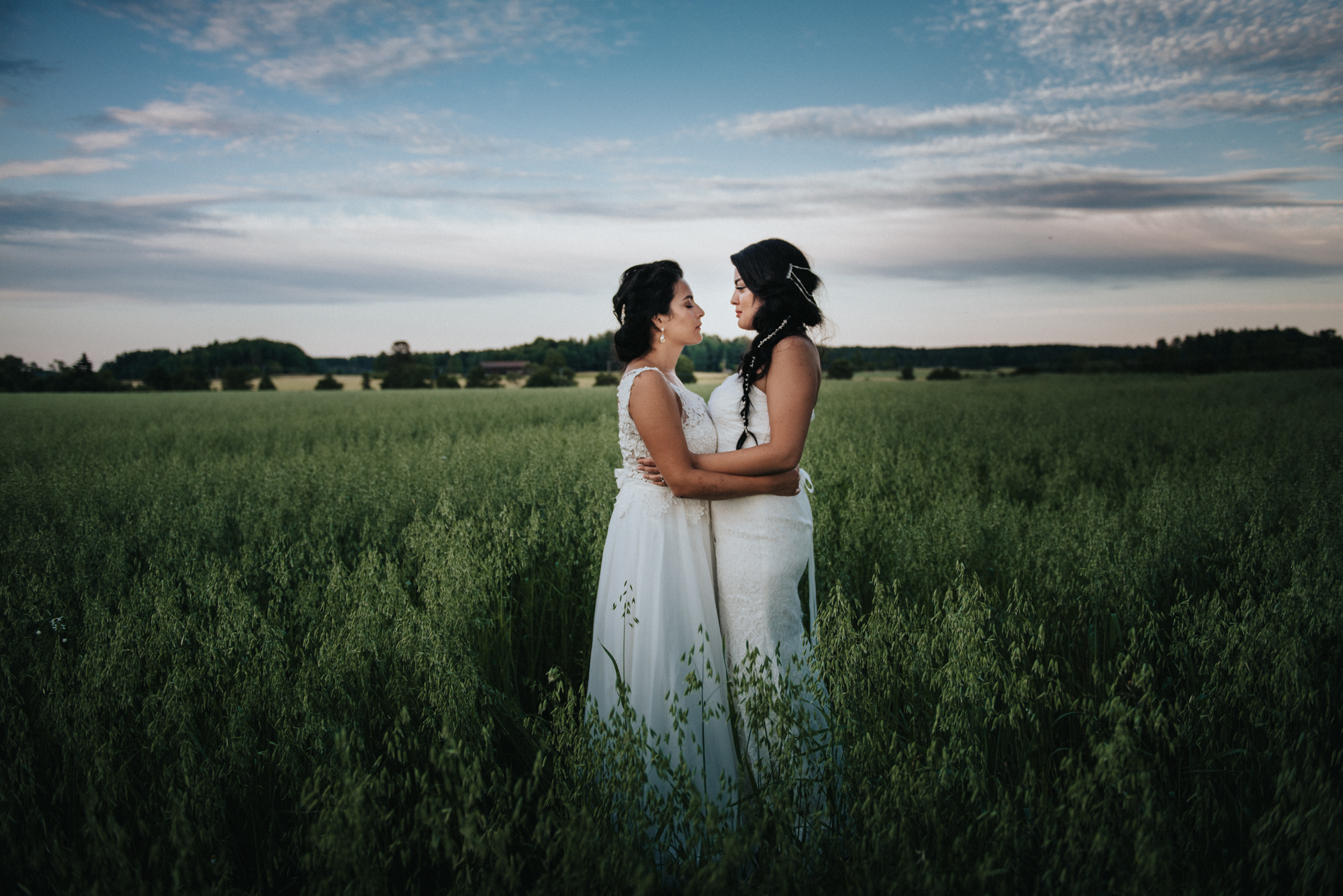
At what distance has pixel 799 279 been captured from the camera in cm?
258

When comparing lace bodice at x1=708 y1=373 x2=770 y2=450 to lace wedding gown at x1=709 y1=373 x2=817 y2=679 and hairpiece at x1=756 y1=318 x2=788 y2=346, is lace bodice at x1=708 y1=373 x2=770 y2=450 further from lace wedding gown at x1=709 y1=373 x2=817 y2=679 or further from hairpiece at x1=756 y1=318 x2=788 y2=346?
hairpiece at x1=756 y1=318 x2=788 y2=346

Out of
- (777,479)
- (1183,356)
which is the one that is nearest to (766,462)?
(777,479)

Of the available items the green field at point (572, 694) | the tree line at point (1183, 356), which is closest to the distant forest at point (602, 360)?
the tree line at point (1183, 356)

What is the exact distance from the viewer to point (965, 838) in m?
1.47

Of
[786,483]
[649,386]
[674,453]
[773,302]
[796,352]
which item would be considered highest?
[773,302]

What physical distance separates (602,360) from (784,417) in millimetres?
65238

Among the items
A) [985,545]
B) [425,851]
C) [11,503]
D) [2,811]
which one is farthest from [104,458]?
[985,545]

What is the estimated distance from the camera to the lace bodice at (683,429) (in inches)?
100

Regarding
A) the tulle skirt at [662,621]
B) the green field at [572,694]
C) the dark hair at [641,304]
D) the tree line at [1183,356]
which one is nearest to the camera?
the green field at [572,694]

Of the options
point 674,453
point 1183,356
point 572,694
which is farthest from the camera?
point 1183,356

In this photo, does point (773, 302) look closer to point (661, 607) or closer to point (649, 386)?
point (649, 386)

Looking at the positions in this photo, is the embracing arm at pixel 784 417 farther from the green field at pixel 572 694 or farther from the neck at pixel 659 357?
the green field at pixel 572 694

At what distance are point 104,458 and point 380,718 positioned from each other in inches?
382

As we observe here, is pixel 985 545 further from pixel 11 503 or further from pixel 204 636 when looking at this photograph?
pixel 11 503
